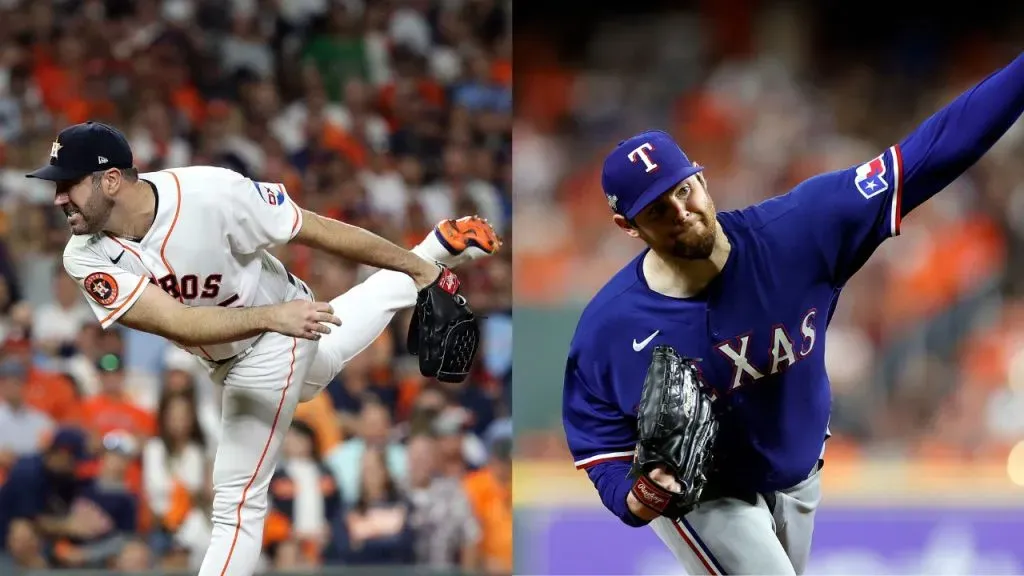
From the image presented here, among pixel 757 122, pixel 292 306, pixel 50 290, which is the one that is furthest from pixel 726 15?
pixel 292 306

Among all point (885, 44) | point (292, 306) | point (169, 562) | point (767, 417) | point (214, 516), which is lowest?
point (169, 562)

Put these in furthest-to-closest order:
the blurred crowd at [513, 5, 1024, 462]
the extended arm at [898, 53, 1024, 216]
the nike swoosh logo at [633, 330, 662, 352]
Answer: the blurred crowd at [513, 5, 1024, 462]
the nike swoosh logo at [633, 330, 662, 352]
the extended arm at [898, 53, 1024, 216]

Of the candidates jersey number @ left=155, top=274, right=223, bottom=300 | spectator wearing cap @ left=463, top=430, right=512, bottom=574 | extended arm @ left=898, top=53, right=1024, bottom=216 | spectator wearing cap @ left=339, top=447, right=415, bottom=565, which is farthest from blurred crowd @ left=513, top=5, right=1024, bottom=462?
extended arm @ left=898, top=53, right=1024, bottom=216

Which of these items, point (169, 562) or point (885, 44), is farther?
point (885, 44)

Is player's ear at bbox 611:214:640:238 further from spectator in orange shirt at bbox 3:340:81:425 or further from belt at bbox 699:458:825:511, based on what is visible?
spectator in orange shirt at bbox 3:340:81:425

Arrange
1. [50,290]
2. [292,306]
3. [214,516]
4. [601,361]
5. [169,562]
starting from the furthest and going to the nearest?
1. [50,290]
2. [169,562]
3. [214,516]
4. [292,306]
5. [601,361]

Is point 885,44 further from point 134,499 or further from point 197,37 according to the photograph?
point 134,499
